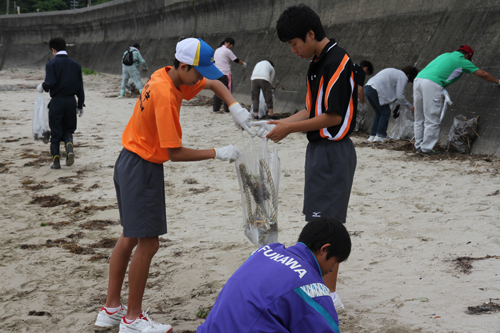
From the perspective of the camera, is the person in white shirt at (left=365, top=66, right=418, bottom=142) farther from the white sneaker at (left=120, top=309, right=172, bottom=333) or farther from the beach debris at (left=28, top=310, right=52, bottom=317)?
the beach debris at (left=28, top=310, right=52, bottom=317)

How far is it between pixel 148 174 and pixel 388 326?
1.54 metres

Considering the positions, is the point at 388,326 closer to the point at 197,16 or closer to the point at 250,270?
the point at 250,270

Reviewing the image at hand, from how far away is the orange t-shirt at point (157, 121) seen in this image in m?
2.47

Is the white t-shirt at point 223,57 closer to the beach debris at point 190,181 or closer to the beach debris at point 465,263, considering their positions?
the beach debris at point 190,181

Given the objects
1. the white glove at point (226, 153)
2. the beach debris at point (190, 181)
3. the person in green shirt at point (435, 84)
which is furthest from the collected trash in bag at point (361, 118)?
the white glove at point (226, 153)

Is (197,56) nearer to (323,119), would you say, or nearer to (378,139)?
(323,119)

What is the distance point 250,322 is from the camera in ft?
5.31

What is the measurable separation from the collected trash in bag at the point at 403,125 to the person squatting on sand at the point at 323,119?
549 cm

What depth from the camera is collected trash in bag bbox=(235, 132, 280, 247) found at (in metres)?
2.82

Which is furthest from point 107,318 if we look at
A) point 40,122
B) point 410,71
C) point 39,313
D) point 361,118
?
point 361,118

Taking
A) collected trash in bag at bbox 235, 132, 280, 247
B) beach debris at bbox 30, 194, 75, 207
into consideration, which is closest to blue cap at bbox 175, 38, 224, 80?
collected trash in bag at bbox 235, 132, 280, 247

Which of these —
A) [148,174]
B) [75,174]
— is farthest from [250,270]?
[75,174]

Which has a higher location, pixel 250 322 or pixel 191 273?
pixel 250 322

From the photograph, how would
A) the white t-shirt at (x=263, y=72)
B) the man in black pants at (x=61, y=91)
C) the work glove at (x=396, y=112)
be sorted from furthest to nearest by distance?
the white t-shirt at (x=263, y=72) → the work glove at (x=396, y=112) → the man in black pants at (x=61, y=91)
